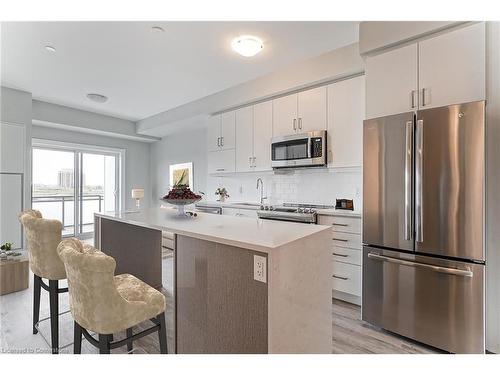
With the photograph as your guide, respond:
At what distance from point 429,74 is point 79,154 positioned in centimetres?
626

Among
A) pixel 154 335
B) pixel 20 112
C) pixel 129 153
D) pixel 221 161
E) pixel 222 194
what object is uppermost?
pixel 20 112

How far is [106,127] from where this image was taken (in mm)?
5539

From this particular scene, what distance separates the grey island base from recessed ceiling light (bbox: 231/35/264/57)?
1874 mm

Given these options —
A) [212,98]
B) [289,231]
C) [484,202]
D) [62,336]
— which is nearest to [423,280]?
[484,202]

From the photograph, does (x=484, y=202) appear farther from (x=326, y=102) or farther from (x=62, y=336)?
(x=62, y=336)

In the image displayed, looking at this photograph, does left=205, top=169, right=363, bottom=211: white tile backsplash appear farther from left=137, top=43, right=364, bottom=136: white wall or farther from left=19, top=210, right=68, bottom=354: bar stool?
left=19, top=210, right=68, bottom=354: bar stool

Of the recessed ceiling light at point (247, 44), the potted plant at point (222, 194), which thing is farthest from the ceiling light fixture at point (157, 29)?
the potted plant at point (222, 194)

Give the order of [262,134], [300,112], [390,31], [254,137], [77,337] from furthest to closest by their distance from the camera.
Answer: [254,137] → [262,134] → [300,112] → [390,31] → [77,337]

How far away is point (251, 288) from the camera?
1.34 meters

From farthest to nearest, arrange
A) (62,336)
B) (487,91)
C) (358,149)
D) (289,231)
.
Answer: (358,149), (62,336), (487,91), (289,231)

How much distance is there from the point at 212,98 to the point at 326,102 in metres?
2.03

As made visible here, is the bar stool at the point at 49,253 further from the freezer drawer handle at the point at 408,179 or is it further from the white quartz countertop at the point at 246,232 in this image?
the freezer drawer handle at the point at 408,179

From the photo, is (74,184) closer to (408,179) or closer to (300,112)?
(300,112)

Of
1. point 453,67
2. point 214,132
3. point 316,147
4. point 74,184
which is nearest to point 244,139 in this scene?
point 214,132
